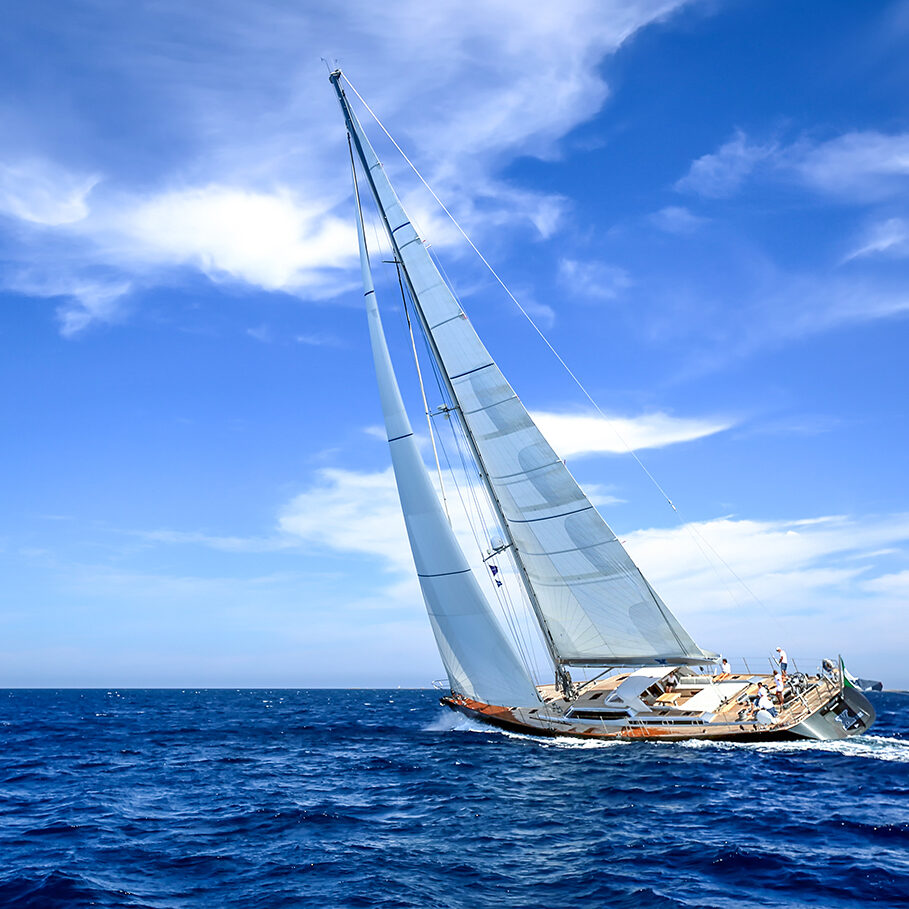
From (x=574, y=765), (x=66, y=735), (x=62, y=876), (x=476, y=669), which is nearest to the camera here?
(x=62, y=876)

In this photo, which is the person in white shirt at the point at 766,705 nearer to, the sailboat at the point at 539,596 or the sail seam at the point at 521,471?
the sailboat at the point at 539,596

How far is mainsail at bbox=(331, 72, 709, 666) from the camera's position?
2250cm

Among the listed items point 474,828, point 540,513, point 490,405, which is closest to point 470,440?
point 490,405

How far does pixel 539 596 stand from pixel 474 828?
458 inches

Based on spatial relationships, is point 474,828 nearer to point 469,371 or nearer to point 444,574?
point 444,574

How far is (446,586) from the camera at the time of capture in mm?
21109

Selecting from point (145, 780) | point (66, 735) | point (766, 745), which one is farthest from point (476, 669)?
point (66, 735)

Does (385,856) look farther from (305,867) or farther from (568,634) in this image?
(568,634)

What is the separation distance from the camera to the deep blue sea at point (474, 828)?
32.3 feet

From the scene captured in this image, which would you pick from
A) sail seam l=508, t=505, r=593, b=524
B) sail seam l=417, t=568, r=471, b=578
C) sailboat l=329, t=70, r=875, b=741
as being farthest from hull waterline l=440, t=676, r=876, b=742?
sail seam l=508, t=505, r=593, b=524

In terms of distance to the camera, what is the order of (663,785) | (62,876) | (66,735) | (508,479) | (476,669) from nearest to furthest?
1. (62,876)
2. (663,785)
3. (476,669)
4. (508,479)
5. (66,735)

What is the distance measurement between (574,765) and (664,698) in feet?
17.4

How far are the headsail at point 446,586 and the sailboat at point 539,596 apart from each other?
0.14 feet

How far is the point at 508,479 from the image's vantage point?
77.2ft
